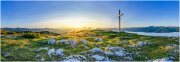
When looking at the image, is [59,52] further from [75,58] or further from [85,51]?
[85,51]

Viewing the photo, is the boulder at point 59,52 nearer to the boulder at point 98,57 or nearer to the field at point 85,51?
the field at point 85,51

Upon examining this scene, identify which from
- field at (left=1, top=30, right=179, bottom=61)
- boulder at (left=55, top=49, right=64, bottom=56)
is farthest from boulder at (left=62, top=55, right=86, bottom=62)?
boulder at (left=55, top=49, right=64, bottom=56)

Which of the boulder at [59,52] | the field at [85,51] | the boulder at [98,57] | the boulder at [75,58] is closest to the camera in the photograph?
the boulder at [75,58]

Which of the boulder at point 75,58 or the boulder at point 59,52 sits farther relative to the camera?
the boulder at point 59,52

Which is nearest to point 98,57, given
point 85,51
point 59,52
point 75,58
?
point 75,58

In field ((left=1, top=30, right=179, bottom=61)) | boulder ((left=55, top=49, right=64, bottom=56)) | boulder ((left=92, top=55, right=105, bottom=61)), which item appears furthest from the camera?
boulder ((left=55, top=49, right=64, bottom=56))

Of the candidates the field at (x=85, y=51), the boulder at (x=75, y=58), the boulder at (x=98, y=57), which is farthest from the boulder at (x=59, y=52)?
the boulder at (x=98, y=57)

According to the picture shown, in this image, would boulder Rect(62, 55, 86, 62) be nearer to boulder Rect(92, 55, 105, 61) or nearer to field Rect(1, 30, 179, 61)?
field Rect(1, 30, 179, 61)

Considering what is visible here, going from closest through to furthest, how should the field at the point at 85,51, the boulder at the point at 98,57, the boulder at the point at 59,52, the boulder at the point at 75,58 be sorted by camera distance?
the boulder at the point at 75,58, the boulder at the point at 98,57, the field at the point at 85,51, the boulder at the point at 59,52

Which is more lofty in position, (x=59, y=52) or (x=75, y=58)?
(x=59, y=52)

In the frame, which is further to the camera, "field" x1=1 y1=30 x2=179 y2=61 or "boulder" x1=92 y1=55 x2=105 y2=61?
"field" x1=1 y1=30 x2=179 y2=61

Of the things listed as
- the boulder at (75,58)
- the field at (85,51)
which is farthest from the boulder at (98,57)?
the boulder at (75,58)

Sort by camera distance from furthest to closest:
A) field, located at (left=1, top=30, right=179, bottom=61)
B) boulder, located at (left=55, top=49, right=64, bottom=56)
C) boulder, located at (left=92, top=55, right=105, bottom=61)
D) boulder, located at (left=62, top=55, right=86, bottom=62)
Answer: boulder, located at (left=55, top=49, right=64, bottom=56) → field, located at (left=1, top=30, right=179, bottom=61) → boulder, located at (left=92, top=55, right=105, bottom=61) → boulder, located at (left=62, top=55, right=86, bottom=62)

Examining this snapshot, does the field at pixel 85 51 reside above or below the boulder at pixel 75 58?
above
